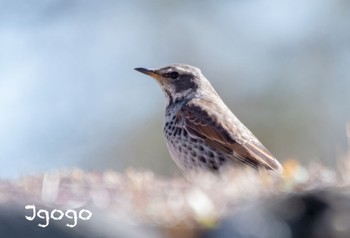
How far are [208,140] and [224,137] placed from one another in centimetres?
15

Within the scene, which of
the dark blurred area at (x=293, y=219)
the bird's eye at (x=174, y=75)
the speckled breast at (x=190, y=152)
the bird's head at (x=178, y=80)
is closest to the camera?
the dark blurred area at (x=293, y=219)

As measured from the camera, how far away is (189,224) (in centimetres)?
565

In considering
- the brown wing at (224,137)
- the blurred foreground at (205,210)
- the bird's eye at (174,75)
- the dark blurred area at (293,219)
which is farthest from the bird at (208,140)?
the dark blurred area at (293,219)

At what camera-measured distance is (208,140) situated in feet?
29.9

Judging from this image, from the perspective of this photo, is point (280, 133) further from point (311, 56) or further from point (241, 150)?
point (241, 150)

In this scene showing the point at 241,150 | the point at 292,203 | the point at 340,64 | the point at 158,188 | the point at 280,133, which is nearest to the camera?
the point at 292,203

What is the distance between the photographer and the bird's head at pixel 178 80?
1018 centimetres

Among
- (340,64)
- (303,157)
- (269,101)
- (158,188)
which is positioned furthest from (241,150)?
(340,64)

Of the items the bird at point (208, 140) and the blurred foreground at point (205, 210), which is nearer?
the blurred foreground at point (205, 210)

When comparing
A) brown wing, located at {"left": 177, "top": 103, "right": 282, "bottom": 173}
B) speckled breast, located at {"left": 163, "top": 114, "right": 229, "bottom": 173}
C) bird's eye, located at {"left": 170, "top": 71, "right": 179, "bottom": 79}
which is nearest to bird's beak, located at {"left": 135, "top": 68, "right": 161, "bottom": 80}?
bird's eye, located at {"left": 170, "top": 71, "right": 179, "bottom": 79}

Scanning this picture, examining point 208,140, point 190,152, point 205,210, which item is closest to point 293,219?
point 205,210

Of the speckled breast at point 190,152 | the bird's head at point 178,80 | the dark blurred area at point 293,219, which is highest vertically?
the bird's head at point 178,80

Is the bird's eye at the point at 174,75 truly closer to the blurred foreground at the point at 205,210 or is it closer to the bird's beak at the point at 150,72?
the bird's beak at the point at 150,72

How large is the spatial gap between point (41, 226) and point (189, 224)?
0.76 m
